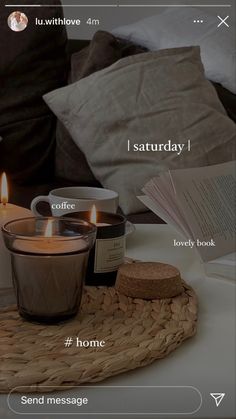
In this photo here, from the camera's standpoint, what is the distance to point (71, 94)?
3.58 ft

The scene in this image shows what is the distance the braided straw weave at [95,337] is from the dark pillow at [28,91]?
622 millimetres

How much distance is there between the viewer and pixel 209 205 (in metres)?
0.64

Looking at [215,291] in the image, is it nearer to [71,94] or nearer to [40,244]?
[40,244]

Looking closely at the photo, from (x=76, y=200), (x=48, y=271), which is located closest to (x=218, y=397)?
(x=48, y=271)

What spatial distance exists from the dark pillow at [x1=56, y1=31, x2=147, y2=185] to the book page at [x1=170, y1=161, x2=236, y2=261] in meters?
0.43

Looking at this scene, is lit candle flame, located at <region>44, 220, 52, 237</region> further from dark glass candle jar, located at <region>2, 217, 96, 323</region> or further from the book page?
the book page

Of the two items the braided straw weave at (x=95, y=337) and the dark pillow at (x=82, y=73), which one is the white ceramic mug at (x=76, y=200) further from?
the dark pillow at (x=82, y=73)

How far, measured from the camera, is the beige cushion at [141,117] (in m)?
1.03

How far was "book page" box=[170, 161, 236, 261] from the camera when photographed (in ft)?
1.99

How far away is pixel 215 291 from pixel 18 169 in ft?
2.04

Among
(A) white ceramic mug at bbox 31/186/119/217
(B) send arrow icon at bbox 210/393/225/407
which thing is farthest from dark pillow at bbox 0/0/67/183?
(B) send arrow icon at bbox 210/393/225/407

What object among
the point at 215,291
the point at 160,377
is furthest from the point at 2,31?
the point at 160,377

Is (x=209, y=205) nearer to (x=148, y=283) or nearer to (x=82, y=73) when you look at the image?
(x=148, y=283)

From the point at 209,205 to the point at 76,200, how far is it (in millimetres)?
122
